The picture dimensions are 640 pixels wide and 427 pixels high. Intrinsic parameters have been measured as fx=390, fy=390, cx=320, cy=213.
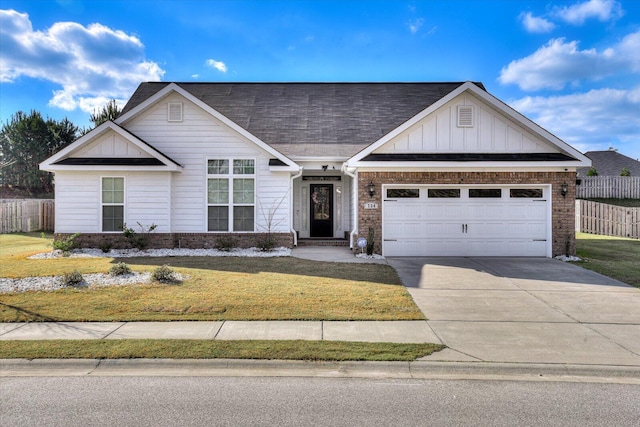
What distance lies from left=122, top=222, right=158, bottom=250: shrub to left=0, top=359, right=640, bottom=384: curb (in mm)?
9052

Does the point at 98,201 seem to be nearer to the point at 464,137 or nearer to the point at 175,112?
the point at 175,112

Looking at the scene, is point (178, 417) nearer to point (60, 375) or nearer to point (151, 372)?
point (151, 372)

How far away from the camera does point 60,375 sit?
469cm

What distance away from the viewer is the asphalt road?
3.70m

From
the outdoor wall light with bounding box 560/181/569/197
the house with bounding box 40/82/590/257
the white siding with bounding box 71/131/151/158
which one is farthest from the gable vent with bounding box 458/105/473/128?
the white siding with bounding box 71/131/151/158

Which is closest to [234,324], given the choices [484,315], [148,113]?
[484,315]

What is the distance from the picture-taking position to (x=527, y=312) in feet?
23.4

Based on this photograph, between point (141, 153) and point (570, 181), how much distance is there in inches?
576

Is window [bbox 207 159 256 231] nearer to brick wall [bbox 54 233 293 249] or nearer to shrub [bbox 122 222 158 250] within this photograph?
brick wall [bbox 54 233 293 249]

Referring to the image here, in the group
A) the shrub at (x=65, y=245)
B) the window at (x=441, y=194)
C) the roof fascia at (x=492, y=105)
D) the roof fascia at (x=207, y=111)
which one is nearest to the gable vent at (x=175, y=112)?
the roof fascia at (x=207, y=111)

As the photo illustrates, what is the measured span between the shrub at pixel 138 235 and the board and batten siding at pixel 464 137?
890cm

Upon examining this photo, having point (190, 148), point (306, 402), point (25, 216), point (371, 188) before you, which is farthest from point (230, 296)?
point (25, 216)

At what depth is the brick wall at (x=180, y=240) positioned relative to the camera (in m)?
13.8

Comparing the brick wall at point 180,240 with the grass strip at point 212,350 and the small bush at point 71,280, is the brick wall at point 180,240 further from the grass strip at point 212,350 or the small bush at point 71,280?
the grass strip at point 212,350
